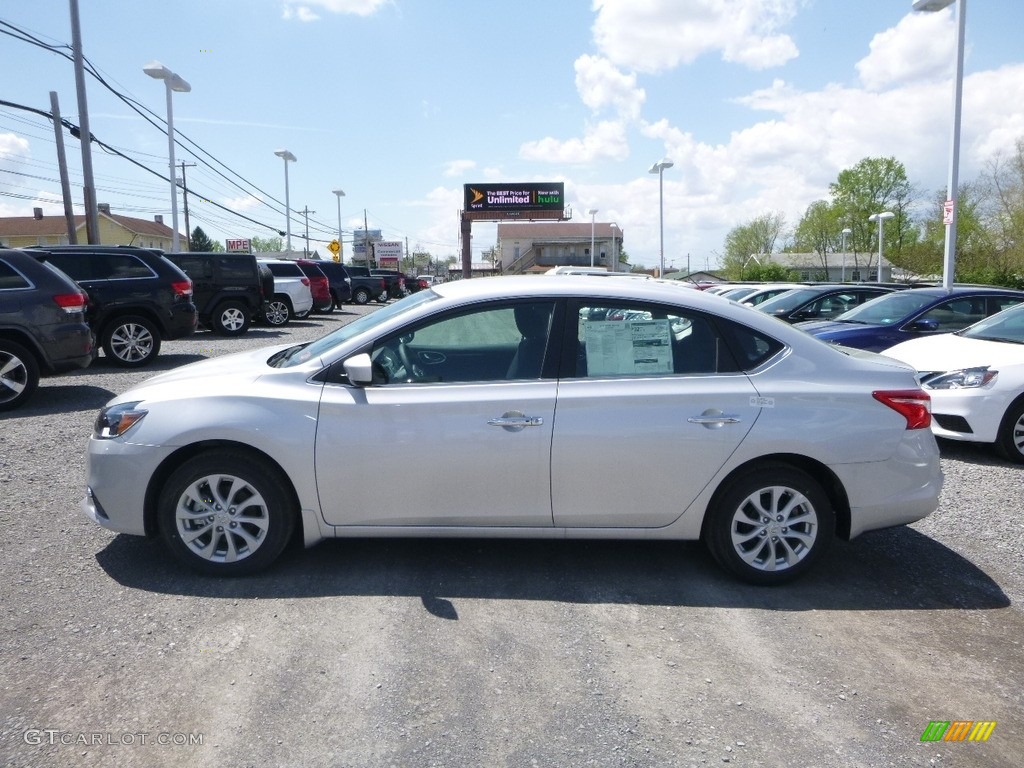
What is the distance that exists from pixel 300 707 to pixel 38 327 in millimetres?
7409

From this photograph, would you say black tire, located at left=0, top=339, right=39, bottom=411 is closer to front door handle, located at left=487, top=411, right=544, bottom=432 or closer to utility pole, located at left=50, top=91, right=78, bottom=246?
front door handle, located at left=487, top=411, right=544, bottom=432

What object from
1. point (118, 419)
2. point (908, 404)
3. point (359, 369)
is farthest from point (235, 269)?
point (908, 404)

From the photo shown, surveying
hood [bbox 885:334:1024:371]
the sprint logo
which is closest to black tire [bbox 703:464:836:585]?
the sprint logo

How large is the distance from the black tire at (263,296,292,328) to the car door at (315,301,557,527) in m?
18.0

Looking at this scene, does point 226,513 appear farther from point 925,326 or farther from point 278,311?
point 278,311

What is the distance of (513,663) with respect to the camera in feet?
11.4

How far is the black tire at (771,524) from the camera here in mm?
4195

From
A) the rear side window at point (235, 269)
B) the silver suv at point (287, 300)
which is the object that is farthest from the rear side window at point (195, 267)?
the silver suv at point (287, 300)

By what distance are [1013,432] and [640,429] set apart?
15.0 ft

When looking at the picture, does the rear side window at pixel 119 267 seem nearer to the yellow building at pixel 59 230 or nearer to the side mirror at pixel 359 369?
the side mirror at pixel 359 369

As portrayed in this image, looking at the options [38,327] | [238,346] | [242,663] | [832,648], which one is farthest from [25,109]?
[832,648]

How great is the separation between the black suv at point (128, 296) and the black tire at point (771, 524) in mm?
10645

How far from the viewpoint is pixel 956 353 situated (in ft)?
24.7

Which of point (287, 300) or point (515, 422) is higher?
point (287, 300)
